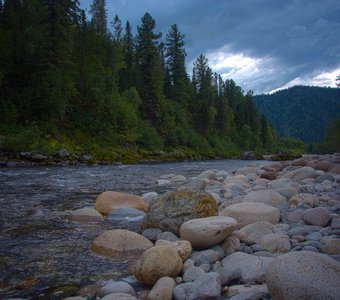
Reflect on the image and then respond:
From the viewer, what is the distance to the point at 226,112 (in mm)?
77312

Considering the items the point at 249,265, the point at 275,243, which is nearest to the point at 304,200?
the point at 275,243

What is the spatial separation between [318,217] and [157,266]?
11.5ft

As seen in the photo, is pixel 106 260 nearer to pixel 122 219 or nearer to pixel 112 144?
pixel 122 219

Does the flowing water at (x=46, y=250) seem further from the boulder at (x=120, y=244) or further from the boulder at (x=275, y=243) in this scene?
the boulder at (x=275, y=243)

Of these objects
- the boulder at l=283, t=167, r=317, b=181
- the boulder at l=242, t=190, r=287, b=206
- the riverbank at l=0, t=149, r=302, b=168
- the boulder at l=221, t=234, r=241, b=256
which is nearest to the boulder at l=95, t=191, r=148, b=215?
the boulder at l=242, t=190, r=287, b=206

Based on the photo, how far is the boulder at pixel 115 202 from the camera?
8328 millimetres

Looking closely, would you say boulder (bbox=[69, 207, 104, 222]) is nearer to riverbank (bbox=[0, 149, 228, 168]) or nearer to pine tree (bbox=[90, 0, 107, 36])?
riverbank (bbox=[0, 149, 228, 168])

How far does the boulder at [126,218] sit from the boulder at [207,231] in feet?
6.61

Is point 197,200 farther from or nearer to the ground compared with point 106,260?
farther from the ground

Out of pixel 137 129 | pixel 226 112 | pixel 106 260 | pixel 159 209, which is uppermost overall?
pixel 226 112

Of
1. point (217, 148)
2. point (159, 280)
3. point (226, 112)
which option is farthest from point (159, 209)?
point (226, 112)

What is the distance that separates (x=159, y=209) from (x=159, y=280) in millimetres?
2414

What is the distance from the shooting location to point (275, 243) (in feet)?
16.6

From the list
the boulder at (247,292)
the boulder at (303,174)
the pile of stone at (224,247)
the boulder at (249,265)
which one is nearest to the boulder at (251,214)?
the pile of stone at (224,247)
